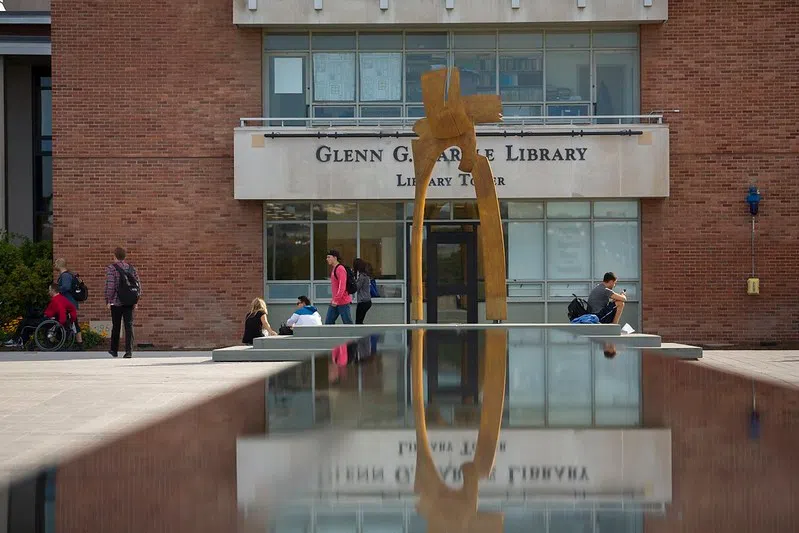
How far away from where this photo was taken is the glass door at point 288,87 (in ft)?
74.0

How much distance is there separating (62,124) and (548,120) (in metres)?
9.90

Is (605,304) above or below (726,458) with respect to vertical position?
above

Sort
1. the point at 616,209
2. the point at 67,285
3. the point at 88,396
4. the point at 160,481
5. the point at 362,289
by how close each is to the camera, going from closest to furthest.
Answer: the point at 160,481 → the point at 88,396 → the point at 362,289 → the point at 67,285 → the point at 616,209

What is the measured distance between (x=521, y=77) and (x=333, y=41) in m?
3.96

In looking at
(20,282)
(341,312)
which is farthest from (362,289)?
(20,282)

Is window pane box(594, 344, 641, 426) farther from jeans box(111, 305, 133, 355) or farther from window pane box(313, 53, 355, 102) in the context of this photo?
window pane box(313, 53, 355, 102)

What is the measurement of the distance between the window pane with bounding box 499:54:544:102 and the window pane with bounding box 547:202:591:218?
2.22m

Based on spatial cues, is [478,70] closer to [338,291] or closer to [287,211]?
[287,211]

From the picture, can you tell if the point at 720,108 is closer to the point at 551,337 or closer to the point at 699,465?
the point at 551,337

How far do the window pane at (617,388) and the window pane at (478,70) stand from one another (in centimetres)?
1126

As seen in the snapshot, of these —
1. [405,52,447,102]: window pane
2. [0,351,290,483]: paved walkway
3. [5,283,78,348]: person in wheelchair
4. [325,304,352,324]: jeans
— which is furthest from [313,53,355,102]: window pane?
[0,351,290,483]: paved walkway

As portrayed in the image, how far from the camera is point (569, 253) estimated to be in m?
22.6

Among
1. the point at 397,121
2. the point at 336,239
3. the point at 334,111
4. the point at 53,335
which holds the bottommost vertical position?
the point at 53,335

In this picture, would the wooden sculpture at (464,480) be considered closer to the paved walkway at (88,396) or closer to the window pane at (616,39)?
the paved walkway at (88,396)
